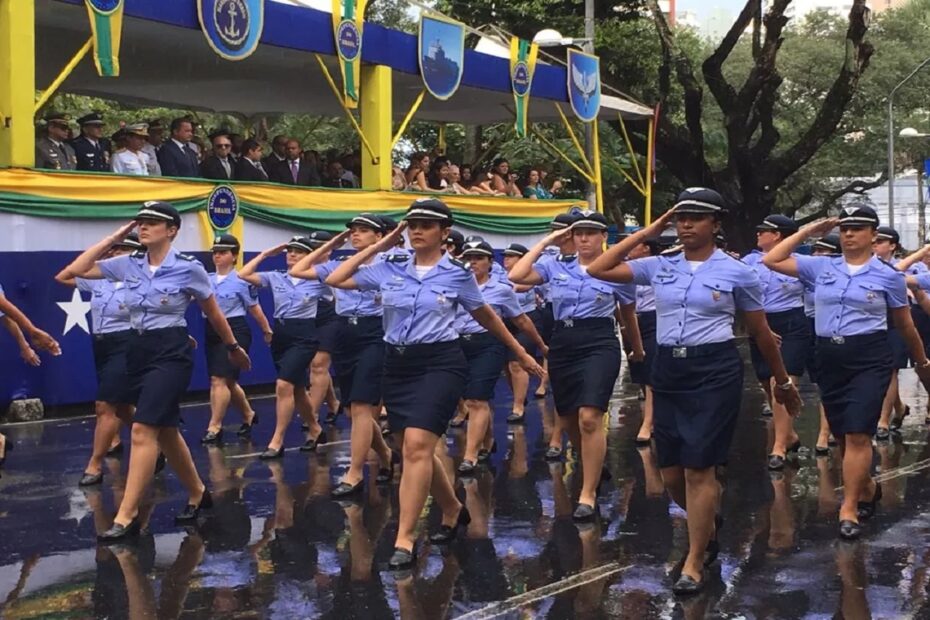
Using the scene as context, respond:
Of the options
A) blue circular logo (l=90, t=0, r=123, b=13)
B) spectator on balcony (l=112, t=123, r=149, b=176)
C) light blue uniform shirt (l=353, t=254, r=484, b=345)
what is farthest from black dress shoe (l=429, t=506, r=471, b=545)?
spectator on balcony (l=112, t=123, r=149, b=176)

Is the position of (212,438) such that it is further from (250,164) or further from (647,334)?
(250,164)

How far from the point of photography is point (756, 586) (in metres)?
6.85

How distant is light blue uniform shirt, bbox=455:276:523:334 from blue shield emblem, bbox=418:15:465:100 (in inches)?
308

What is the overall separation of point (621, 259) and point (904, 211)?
7102cm

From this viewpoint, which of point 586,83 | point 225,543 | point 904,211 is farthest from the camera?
point 904,211

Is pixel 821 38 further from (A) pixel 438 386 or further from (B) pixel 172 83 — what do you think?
(A) pixel 438 386

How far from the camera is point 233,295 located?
41.1ft

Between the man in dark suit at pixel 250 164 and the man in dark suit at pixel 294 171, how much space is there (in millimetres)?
638

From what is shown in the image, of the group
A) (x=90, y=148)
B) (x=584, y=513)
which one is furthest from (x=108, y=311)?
(x=90, y=148)

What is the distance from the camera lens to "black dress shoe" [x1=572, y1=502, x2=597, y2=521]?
851 cm

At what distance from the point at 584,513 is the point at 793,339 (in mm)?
3751

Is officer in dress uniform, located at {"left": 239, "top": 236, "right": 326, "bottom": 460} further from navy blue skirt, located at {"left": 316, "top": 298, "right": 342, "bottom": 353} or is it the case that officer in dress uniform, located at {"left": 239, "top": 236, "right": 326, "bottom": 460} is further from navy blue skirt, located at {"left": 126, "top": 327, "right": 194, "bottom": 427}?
navy blue skirt, located at {"left": 126, "top": 327, "right": 194, "bottom": 427}

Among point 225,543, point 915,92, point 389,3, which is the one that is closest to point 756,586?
point 225,543

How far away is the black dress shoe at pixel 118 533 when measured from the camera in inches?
311
